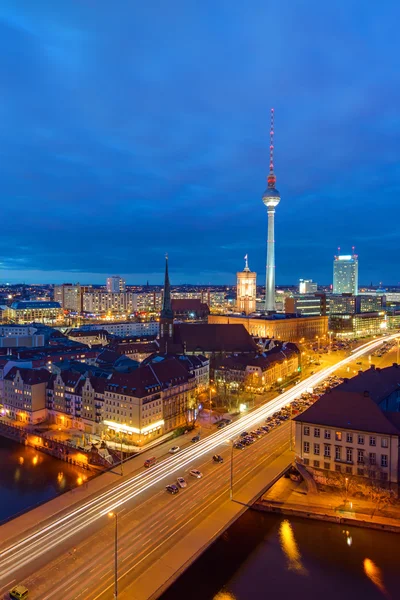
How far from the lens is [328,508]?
27.2 meters

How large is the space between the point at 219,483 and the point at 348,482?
28.5 feet

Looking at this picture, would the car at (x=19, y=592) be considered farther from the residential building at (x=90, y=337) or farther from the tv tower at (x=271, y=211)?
the tv tower at (x=271, y=211)

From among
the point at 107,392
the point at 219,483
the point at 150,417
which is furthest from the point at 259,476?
the point at 107,392

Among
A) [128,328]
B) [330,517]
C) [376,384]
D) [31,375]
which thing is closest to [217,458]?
[330,517]

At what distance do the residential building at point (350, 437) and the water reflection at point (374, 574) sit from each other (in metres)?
6.02

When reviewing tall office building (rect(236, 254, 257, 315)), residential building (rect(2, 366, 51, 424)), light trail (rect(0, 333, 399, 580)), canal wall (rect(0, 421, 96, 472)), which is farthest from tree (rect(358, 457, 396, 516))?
tall office building (rect(236, 254, 257, 315))

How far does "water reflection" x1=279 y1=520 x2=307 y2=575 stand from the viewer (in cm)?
2281

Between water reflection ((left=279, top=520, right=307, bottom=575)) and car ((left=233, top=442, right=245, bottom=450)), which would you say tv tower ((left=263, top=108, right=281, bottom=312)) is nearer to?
car ((left=233, top=442, right=245, bottom=450))

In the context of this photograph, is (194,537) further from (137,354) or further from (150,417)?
(137,354)

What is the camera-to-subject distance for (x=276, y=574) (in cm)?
2222

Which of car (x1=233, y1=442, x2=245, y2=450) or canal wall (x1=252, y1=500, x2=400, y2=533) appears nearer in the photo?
canal wall (x1=252, y1=500, x2=400, y2=533)

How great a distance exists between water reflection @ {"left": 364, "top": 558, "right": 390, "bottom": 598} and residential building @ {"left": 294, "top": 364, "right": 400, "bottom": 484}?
19.8 feet

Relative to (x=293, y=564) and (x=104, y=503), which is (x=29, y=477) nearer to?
(x=104, y=503)

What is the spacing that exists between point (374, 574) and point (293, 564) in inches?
166
